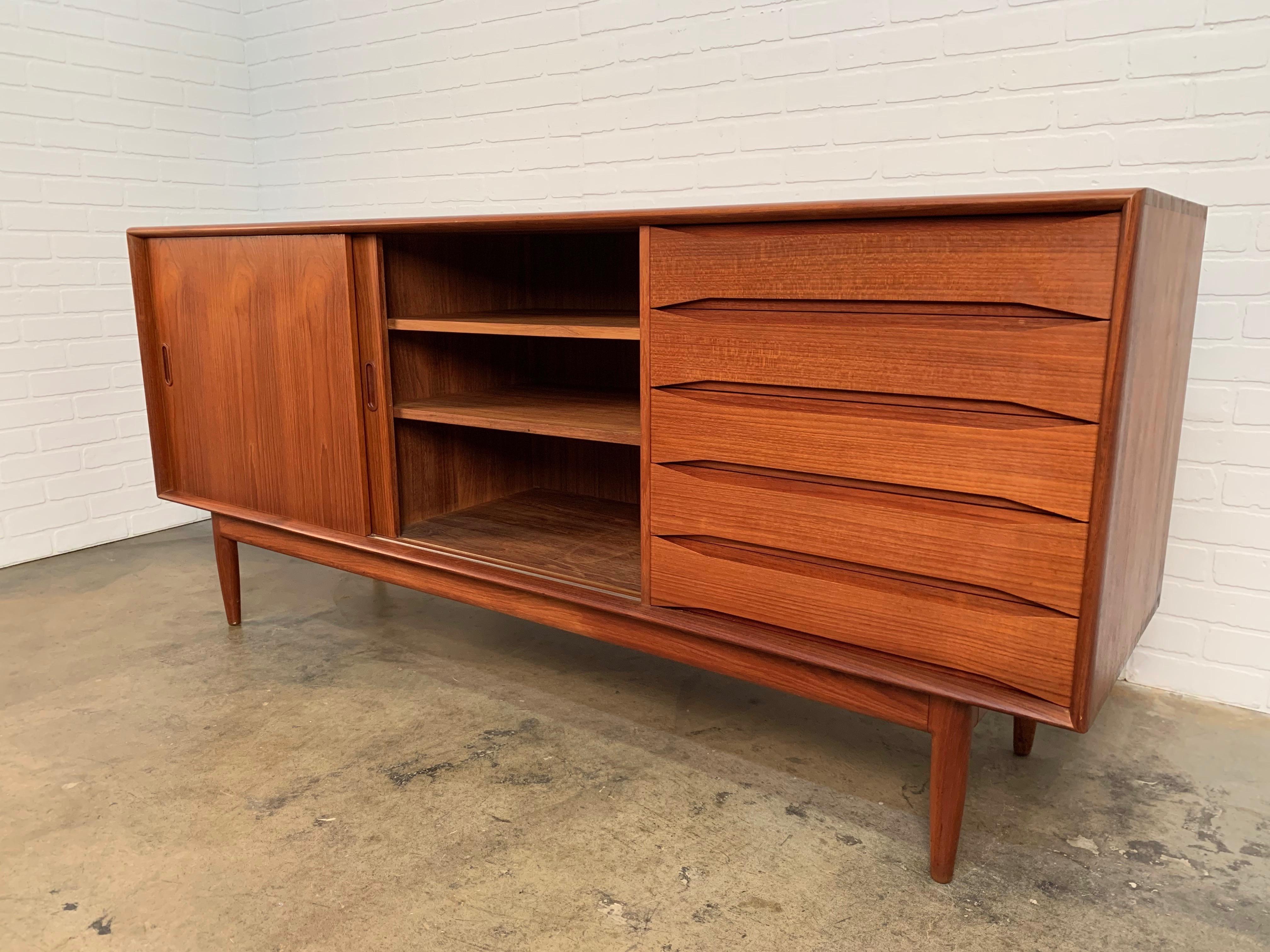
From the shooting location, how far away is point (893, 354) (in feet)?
4.31

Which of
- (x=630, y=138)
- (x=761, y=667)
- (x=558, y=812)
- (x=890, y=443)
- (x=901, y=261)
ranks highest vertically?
(x=630, y=138)

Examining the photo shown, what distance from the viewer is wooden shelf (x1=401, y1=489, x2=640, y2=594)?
1.85 meters

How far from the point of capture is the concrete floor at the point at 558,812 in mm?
1367

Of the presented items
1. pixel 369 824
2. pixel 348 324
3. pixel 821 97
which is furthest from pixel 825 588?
pixel 821 97

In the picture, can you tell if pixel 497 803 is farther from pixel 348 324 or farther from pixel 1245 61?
pixel 1245 61

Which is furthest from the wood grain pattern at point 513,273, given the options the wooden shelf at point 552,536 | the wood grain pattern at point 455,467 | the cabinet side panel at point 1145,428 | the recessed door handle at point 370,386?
the cabinet side panel at point 1145,428

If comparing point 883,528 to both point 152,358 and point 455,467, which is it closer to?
point 455,467

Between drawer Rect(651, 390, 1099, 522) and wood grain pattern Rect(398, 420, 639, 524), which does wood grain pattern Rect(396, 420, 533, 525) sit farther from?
drawer Rect(651, 390, 1099, 522)

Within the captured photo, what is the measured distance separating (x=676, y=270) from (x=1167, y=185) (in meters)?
1.12

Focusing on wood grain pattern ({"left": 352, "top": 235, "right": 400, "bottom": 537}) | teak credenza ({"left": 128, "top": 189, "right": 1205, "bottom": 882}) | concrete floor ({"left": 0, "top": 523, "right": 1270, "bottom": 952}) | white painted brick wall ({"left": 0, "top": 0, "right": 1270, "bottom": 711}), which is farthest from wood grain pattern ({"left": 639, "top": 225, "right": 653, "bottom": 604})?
white painted brick wall ({"left": 0, "top": 0, "right": 1270, "bottom": 711})

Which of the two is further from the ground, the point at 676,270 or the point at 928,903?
the point at 676,270

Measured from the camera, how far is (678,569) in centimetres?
161

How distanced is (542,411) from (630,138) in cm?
102

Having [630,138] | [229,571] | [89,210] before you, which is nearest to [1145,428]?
[630,138]
